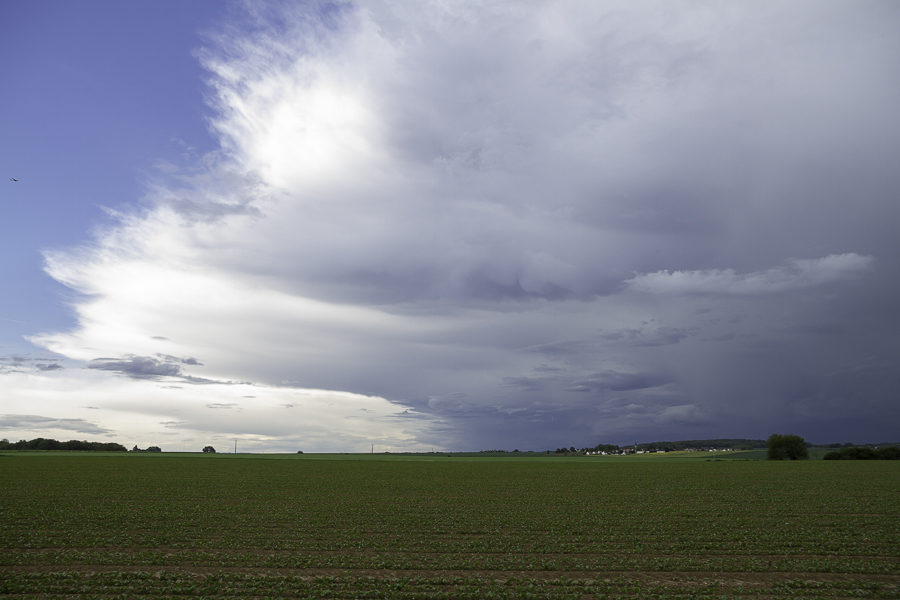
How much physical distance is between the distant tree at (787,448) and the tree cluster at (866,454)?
8.61 metres

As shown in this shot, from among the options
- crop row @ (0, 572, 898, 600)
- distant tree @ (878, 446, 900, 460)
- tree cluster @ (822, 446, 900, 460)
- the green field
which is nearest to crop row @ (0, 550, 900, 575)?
the green field

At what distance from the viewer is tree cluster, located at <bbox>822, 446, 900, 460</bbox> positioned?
144 meters

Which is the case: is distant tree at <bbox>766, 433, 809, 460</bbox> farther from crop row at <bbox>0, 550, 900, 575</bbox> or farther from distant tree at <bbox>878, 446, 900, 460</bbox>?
crop row at <bbox>0, 550, 900, 575</bbox>

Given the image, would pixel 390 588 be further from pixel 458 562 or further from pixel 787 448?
pixel 787 448

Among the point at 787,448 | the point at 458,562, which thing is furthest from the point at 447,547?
the point at 787,448

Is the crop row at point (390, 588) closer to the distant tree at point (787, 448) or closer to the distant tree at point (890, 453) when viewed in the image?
the distant tree at point (787, 448)

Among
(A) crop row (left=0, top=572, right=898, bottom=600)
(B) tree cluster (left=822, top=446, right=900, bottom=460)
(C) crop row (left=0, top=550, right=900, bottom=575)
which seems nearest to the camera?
(A) crop row (left=0, top=572, right=898, bottom=600)

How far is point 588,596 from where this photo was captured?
58.7 feet

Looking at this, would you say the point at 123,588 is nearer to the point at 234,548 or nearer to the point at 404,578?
the point at 234,548

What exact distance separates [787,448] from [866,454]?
19.6 m

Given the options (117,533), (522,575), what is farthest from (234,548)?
(522,575)

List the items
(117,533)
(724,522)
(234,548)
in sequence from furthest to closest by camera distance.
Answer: (724,522), (117,533), (234,548)

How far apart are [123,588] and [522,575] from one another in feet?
50.5

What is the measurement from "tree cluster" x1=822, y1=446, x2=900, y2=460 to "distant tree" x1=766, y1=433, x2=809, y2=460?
8.61 meters
